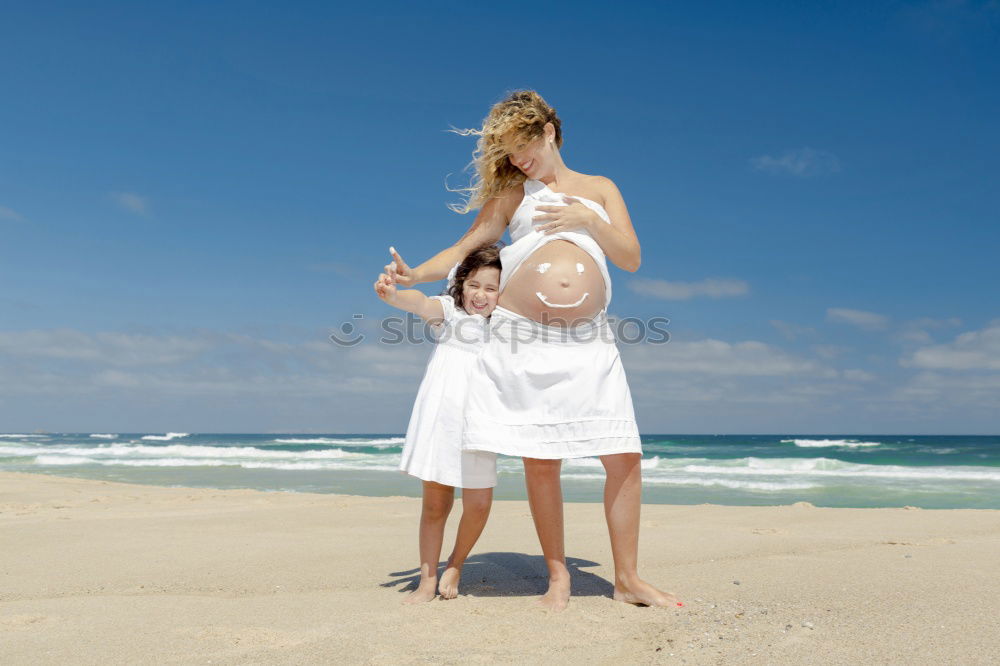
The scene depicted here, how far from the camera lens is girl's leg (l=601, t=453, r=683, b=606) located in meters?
3.26

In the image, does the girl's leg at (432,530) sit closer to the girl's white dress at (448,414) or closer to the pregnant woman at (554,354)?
the girl's white dress at (448,414)

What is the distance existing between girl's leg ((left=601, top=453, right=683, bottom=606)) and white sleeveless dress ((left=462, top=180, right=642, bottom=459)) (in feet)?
0.38

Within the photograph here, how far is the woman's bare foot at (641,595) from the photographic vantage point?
317 cm

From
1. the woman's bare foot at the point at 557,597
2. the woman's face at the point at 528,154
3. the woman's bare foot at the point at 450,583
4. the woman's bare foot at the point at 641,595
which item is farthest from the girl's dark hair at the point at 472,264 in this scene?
the woman's bare foot at the point at 641,595

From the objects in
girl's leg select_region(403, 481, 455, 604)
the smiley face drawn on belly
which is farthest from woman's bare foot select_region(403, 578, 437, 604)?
the smiley face drawn on belly

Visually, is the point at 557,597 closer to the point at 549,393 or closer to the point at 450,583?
the point at 450,583

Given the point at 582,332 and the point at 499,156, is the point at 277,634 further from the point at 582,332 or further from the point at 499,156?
the point at 499,156

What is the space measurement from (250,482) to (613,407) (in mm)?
11520

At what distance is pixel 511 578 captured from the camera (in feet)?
12.9

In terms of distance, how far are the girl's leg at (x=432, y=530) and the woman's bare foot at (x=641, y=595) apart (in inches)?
33.9

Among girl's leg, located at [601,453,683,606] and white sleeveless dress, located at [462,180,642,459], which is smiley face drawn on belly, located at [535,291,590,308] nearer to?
white sleeveless dress, located at [462,180,642,459]

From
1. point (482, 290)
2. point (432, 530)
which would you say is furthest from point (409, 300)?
point (432, 530)

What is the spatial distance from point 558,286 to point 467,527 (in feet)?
4.00

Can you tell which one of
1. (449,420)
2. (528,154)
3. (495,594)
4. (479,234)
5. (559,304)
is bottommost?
(495,594)
